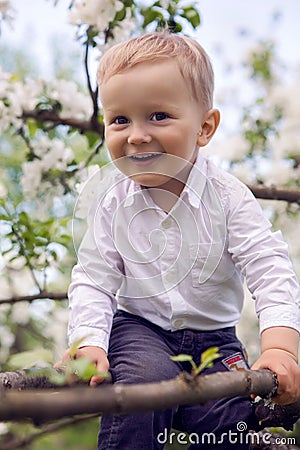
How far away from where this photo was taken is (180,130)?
1389mm

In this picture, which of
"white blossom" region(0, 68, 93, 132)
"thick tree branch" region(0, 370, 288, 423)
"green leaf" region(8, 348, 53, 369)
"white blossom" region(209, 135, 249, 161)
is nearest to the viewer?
"thick tree branch" region(0, 370, 288, 423)

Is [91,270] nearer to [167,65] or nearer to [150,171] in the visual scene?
[150,171]

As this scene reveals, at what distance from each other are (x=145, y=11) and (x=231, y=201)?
35.8 inches

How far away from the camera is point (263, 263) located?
4.48 ft

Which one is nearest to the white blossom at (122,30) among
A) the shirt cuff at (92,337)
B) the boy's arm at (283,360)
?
the shirt cuff at (92,337)

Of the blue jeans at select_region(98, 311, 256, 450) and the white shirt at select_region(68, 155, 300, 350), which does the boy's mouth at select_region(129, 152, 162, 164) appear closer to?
the white shirt at select_region(68, 155, 300, 350)

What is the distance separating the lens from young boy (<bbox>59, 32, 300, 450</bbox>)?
131 centimetres

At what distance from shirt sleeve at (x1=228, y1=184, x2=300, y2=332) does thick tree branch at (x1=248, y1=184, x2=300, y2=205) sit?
1.88 ft

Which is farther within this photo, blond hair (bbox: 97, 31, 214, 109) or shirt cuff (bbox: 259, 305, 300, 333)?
blond hair (bbox: 97, 31, 214, 109)

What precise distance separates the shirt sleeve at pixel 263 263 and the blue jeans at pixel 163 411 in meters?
0.15

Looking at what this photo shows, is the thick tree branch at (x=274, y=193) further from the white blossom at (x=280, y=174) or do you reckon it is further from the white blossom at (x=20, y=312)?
the white blossom at (x=20, y=312)

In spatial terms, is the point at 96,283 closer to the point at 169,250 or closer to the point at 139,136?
the point at 169,250

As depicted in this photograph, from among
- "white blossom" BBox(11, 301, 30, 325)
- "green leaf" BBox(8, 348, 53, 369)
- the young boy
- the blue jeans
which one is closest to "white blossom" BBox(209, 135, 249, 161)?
"white blossom" BBox(11, 301, 30, 325)

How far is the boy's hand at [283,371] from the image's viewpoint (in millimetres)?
1069
